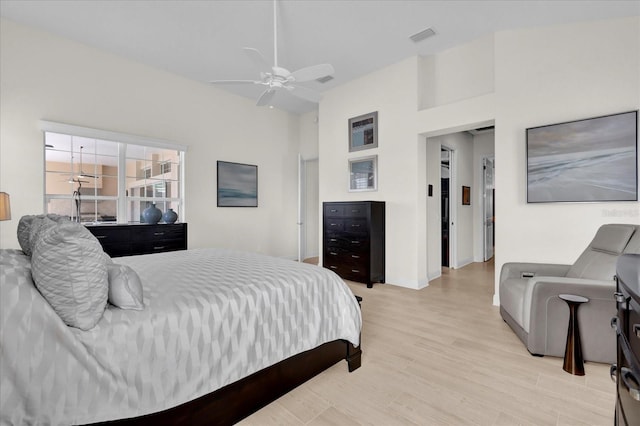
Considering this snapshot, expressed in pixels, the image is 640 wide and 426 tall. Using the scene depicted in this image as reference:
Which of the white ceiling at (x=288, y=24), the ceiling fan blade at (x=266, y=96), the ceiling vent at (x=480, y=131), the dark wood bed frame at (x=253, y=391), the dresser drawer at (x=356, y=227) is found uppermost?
the white ceiling at (x=288, y=24)

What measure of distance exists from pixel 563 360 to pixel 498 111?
8.44ft

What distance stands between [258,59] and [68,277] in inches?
88.3

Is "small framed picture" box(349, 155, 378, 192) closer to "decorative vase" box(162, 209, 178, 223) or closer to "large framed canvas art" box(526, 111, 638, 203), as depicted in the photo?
"large framed canvas art" box(526, 111, 638, 203)

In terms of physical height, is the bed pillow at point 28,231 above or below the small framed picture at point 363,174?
below

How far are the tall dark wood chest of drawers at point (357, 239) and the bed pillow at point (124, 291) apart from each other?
10.6ft

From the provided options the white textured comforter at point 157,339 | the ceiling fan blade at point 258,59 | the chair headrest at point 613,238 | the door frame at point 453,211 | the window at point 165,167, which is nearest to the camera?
the white textured comforter at point 157,339

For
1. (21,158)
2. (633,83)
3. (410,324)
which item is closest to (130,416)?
(410,324)

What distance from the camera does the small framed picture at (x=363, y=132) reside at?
4586 millimetres

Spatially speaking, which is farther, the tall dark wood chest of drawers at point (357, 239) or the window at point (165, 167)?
the window at point (165, 167)

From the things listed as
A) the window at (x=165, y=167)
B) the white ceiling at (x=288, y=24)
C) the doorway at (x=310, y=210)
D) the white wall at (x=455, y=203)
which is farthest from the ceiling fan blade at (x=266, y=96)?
the doorway at (x=310, y=210)

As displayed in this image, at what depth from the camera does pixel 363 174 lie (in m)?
4.75

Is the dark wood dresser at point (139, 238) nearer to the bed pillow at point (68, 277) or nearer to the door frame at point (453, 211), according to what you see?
the bed pillow at point (68, 277)

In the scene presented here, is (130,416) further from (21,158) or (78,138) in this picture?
(78,138)

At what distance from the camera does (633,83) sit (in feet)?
8.99
